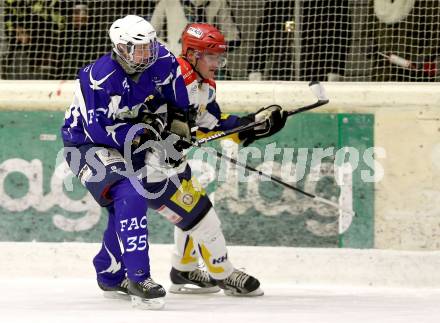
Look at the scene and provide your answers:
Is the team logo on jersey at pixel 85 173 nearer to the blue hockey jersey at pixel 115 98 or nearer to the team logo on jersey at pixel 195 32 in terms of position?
the blue hockey jersey at pixel 115 98

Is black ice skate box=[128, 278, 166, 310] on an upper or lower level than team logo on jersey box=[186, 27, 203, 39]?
lower

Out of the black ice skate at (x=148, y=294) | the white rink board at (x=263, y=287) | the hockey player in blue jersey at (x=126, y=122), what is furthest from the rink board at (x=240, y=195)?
the black ice skate at (x=148, y=294)

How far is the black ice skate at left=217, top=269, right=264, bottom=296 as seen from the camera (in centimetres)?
527

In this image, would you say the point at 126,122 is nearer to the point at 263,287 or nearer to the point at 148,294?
the point at 148,294

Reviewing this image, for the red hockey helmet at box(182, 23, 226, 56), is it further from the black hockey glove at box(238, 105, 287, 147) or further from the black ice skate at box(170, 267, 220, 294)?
the black ice skate at box(170, 267, 220, 294)

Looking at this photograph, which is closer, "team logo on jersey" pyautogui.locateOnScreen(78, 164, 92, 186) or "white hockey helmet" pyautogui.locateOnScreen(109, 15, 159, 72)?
"white hockey helmet" pyautogui.locateOnScreen(109, 15, 159, 72)

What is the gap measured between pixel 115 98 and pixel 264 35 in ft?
5.93

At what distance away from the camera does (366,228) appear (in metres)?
5.96

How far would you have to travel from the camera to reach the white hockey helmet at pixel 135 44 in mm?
4715

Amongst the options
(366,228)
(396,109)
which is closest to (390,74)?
(396,109)

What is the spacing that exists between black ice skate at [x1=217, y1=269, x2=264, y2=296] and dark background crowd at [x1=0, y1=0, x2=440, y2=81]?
4.78 ft

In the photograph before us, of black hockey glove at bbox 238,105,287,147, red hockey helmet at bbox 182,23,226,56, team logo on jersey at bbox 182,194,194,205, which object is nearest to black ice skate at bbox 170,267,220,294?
team logo on jersey at bbox 182,194,194,205

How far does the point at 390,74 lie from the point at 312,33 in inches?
19.8

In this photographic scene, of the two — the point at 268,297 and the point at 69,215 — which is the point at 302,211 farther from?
the point at 69,215
